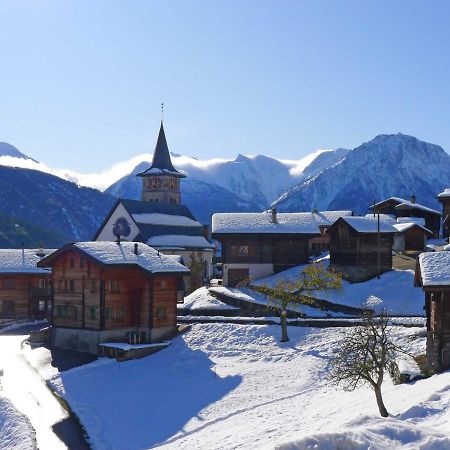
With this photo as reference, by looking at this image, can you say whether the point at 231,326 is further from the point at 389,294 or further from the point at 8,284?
the point at 8,284

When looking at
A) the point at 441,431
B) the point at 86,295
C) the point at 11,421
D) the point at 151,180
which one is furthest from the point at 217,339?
the point at 151,180

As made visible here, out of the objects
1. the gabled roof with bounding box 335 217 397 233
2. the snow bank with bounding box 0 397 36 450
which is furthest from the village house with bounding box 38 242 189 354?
the gabled roof with bounding box 335 217 397 233

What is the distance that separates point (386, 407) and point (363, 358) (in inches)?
78.9

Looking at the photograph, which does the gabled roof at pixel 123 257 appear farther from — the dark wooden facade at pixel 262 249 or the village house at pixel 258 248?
the dark wooden facade at pixel 262 249

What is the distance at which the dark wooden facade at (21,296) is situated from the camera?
63562 millimetres

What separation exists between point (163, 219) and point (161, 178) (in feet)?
95.0

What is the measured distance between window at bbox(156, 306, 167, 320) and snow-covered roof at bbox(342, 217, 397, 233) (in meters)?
19.6

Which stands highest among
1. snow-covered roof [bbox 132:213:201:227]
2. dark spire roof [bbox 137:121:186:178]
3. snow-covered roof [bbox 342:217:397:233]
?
dark spire roof [bbox 137:121:186:178]

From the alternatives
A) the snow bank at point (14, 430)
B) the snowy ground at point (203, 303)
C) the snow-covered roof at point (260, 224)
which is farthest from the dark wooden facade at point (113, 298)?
the snow-covered roof at point (260, 224)

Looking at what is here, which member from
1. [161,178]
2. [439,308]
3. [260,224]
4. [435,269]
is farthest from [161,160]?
[439,308]

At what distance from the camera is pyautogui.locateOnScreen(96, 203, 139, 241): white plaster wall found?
299 ft

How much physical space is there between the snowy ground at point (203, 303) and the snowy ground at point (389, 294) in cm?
412

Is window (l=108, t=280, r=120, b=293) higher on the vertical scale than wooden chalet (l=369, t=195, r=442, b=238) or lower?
lower

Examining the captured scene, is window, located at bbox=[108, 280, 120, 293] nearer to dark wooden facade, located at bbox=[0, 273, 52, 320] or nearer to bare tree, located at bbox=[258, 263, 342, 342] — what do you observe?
bare tree, located at bbox=[258, 263, 342, 342]
